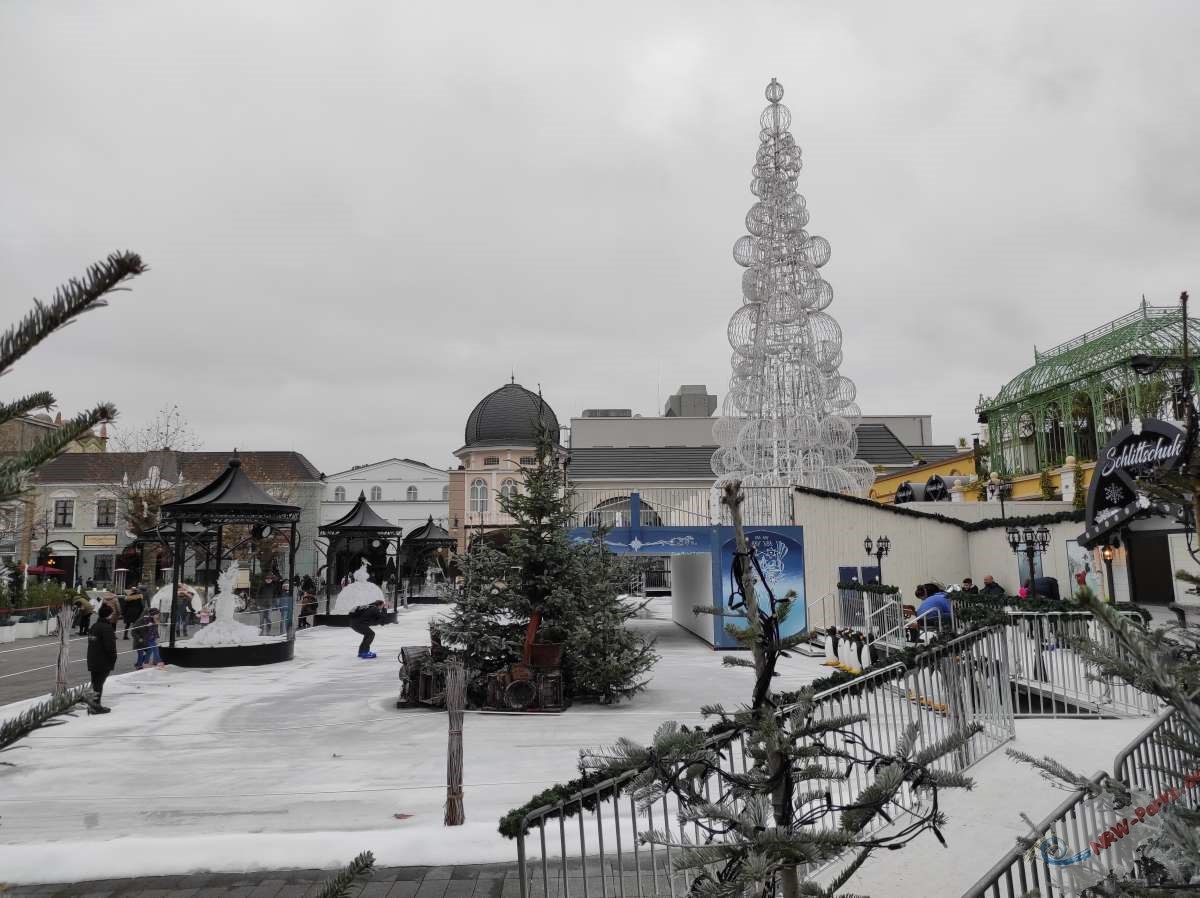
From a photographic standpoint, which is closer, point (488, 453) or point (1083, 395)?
point (1083, 395)

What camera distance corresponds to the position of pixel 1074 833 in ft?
13.8

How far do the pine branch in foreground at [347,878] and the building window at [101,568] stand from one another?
210 ft

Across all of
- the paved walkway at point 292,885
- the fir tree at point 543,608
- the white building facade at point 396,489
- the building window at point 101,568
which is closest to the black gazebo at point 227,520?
the fir tree at point 543,608

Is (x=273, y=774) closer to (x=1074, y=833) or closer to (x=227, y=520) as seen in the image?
(x=1074, y=833)

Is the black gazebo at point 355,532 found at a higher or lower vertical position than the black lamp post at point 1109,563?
higher

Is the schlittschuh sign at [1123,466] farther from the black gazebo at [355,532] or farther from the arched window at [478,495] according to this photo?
the arched window at [478,495]

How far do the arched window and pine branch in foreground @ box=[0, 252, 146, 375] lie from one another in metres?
57.1

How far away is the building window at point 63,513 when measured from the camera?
5656 centimetres

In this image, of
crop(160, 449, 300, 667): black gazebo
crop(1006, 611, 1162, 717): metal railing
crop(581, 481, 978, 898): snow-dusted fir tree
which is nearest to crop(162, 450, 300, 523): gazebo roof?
crop(160, 449, 300, 667): black gazebo

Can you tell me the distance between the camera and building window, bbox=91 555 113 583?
55.6 m

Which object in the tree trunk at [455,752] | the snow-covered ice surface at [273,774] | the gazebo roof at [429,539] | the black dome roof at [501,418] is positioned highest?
the black dome roof at [501,418]

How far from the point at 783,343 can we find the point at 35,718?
24818 mm

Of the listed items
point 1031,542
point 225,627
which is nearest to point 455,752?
point 1031,542

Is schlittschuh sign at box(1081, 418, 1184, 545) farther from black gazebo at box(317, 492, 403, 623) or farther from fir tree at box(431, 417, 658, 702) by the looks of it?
black gazebo at box(317, 492, 403, 623)
